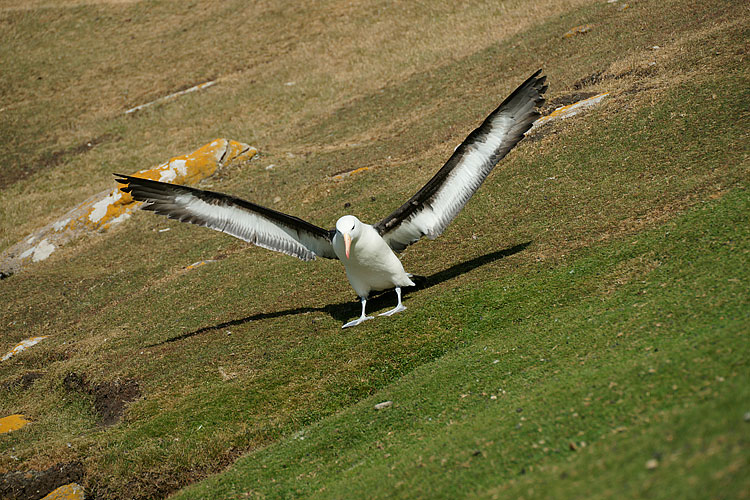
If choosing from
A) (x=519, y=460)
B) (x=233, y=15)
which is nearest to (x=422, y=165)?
(x=519, y=460)

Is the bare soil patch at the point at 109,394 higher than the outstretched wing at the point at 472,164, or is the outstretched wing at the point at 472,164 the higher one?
the outstretched wing at the point at 472,164

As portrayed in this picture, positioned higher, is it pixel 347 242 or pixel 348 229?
pixel 348 229

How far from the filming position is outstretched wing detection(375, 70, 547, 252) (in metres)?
10.9

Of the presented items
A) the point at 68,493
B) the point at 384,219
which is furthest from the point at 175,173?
the point at 68,493

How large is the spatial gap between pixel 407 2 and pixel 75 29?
22.9 meters

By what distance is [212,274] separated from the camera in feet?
54.0

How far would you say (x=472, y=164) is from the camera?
11055mm

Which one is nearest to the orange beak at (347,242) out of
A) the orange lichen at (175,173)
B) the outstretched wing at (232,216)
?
the outstretched wing at (232,216)

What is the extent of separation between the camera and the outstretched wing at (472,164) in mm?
10906

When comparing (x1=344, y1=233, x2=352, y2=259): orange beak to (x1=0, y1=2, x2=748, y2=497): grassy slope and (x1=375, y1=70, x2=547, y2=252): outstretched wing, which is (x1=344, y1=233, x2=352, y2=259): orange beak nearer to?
(x1=375, y1=70, x2=547, y2=252): outstretched wing

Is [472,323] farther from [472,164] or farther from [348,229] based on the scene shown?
[472,164]

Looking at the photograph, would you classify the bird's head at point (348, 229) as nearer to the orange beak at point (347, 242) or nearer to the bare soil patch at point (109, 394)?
the orange beak at point (347, 242)

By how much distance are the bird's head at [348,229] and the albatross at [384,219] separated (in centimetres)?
2

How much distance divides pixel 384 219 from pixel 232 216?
114 inches
